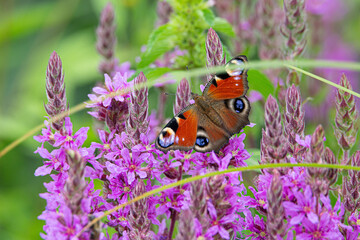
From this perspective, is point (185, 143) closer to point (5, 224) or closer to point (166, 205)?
point (166, 205)

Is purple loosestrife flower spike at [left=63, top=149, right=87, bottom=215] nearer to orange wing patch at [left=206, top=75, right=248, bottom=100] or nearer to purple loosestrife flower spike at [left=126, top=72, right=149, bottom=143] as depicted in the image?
purple loosestrife flower spike at [left=126, top=72, right=149, bottom=143]

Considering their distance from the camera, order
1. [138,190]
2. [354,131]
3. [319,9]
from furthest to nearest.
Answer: [319,9], [354,131], [138,190]

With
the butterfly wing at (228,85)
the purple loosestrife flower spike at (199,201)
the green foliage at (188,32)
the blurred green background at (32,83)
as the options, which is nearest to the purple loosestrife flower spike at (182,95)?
the butterfly wing at (228,85)

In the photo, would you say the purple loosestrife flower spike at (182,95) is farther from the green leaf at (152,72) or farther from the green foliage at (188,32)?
the green foliage at (188,32)

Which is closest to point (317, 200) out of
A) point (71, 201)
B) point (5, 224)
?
point (71, 201)

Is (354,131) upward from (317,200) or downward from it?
upward

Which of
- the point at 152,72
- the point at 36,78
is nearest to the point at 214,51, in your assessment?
the point at 152,72
